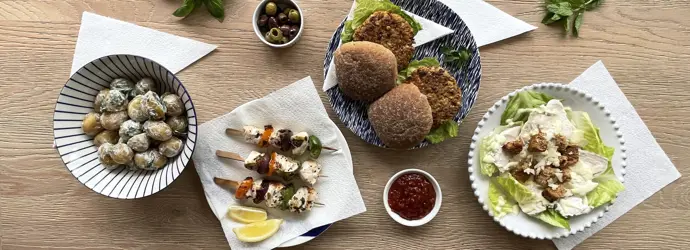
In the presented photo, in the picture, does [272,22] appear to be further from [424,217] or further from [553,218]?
[553,218]

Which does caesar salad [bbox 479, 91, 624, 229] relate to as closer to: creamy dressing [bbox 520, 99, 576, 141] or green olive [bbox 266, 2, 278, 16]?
creamy dressing [bbox 520, 99, 576, 141]

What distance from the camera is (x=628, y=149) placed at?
248cm

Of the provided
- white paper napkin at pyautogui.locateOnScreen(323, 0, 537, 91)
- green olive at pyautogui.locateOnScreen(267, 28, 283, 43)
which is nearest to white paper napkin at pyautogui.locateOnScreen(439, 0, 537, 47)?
white paper napkin at pyautogui.locateOnScreen(323, 0, 537, 91)

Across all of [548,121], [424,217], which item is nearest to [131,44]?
[424,217]

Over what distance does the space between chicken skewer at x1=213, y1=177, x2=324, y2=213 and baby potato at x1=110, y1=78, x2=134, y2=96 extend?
60 cm

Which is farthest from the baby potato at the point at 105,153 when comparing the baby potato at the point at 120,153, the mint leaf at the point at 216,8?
the mint leaf at the point at 216,8

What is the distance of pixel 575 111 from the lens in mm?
2373

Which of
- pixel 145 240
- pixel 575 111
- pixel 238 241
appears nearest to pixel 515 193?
pixel 575 111

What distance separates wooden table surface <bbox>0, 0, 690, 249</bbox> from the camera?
2469mm

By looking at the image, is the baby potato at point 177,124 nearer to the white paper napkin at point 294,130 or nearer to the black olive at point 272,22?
the white paper napkin at point 294,130

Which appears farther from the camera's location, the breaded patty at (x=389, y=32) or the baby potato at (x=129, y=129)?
the breaded patty at (x=389, y=32)

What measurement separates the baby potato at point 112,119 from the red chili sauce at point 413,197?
1324 millimetres

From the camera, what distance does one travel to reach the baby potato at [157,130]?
81.0 inches

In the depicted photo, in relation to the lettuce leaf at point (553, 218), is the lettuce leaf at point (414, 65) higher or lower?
higher
